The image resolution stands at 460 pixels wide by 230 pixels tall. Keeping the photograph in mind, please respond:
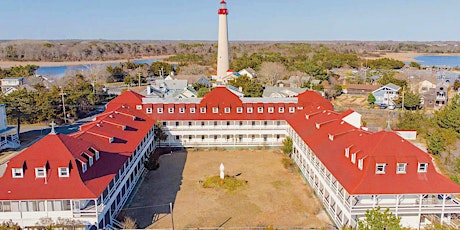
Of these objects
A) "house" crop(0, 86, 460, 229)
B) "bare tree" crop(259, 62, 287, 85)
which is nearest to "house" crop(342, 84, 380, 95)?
"bare tree" crop(259, 62, 287, 85)

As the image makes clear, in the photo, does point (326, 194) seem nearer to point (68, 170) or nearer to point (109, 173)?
point (109, 173)

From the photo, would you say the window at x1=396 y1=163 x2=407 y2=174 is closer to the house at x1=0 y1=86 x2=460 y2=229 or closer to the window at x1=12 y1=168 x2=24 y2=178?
the house at x1=0 y1=86 x2=460 y2=229

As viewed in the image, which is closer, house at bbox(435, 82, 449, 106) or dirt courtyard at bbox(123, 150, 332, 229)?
dirt courtyard at bbox(123, 150, 332, 229)

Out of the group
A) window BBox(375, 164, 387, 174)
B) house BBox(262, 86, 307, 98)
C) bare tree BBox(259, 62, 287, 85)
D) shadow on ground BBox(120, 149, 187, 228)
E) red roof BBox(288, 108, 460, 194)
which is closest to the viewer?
red roof BBox(288, 108, 460, 194)

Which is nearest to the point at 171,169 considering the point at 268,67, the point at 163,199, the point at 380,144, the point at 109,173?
the point at 163,199

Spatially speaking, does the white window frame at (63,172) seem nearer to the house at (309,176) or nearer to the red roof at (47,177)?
the house at (309,176)

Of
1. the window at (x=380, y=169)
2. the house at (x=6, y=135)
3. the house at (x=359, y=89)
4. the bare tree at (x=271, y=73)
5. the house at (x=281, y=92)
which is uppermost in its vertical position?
the bare tree at (x=271, y=73)

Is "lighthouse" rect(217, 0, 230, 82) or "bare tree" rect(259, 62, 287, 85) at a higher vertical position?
"lighthouse" rect(217, 0, 230, 82)

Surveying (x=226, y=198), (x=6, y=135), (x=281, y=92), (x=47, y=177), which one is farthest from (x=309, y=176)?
(x=6, y=135)

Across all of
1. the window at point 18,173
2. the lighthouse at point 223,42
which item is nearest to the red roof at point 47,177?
the window at point 18,173
